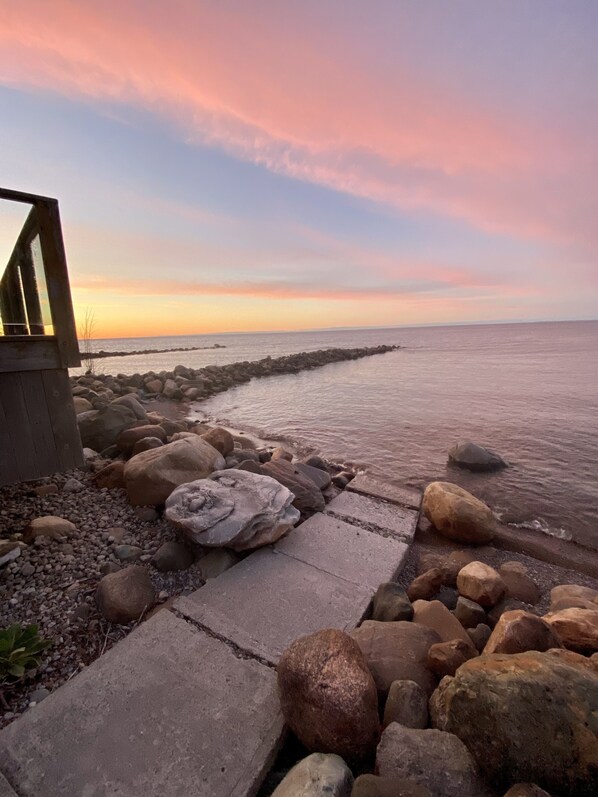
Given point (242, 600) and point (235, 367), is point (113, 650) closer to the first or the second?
point (242, 600)

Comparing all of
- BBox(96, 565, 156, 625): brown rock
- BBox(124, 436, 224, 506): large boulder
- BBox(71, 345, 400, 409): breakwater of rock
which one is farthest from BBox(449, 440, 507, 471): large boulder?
BBox(71, 345, 400, 409): breakwater of rock

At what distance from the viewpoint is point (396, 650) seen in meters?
2.36

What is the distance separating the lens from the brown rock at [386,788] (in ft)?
4.69

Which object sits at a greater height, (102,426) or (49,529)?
(102,426)

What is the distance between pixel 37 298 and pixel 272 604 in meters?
4.31

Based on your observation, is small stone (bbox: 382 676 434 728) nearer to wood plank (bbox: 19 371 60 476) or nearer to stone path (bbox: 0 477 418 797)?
stone path (bbox: 0 477 418 797)

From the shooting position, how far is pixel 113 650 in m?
2.38

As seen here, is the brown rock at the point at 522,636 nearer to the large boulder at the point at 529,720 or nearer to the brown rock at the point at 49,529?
the large boulder at the point at 529,720

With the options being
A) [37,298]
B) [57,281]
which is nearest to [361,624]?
[57,281]

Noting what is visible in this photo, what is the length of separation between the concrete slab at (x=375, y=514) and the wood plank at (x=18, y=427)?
355 cm

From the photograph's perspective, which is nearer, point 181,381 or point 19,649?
point 19,649

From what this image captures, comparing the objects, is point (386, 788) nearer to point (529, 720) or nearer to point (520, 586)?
point (529, 720)

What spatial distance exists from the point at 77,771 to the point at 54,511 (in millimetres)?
2712

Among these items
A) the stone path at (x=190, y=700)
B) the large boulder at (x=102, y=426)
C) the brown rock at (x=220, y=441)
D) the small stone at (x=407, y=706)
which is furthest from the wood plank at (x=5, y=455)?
the small stone at (x=407, y=706)
